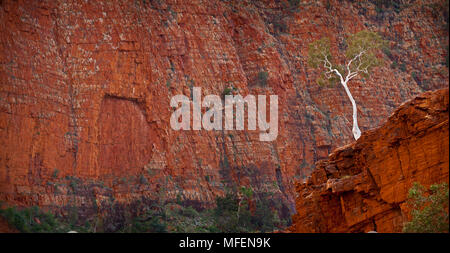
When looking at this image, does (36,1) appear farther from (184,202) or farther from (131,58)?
(184,202)

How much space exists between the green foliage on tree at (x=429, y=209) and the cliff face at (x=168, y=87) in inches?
1103

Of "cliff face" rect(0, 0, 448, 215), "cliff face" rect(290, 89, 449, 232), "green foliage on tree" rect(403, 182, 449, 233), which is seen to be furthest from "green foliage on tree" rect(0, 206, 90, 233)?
"green foliage on tree" rect(403, 182, 449, 233)

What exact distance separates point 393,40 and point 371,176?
142 ft

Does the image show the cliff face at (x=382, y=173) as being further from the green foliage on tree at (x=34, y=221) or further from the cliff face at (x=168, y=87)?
the cliff face at (x=168, y=87)

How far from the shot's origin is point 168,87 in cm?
5116

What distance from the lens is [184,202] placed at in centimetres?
4753

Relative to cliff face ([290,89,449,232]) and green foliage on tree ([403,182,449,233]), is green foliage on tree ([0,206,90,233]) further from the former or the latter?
green foliage on tree ([403,182,449,233])

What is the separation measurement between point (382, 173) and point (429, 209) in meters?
2.67

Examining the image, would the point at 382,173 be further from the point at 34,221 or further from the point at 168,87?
the point at 168,87

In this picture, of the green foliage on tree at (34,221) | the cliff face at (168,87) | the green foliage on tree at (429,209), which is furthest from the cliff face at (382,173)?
the cliff face at (168,87)

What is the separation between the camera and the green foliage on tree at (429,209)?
1828cm

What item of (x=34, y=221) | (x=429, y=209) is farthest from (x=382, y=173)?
(x=34, y=221)
